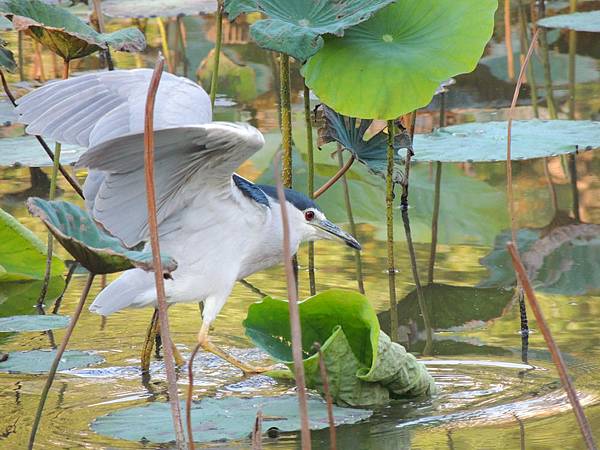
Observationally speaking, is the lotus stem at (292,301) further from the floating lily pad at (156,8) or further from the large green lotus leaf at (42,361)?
the floating lily pad at (156,8)

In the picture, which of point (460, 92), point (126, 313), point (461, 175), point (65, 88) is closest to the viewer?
point (65, 88)

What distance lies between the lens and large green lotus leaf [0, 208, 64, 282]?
4.41 meters

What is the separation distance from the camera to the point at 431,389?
3.33 metres

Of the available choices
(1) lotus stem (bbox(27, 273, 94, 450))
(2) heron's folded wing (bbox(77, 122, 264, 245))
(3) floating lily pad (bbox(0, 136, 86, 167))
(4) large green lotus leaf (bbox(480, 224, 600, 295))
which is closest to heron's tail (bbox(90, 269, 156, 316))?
(2) heron's folded wing (bbox(77, 122, 264, 245))

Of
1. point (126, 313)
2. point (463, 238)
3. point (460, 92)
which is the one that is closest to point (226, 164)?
point (126, 313)

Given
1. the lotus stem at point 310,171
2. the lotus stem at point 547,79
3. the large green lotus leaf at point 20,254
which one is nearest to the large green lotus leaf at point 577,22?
the lotus stem at point 547,79

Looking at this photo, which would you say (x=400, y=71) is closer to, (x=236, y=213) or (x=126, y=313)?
(x=236, y=213)

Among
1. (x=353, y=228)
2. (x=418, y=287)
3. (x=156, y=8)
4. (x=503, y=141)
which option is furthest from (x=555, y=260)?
(x=156, y=8)

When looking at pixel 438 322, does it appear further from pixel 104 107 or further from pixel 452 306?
pixel 104 107

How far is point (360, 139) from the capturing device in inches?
170

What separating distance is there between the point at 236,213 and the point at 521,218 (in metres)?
1.87

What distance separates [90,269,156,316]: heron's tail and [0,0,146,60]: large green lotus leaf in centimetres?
73

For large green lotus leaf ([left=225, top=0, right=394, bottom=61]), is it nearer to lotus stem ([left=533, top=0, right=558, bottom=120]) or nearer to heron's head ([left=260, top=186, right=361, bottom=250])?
heron's head ([left=260, top=186, right=361, bottom=250])

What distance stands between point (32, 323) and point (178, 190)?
21.8 inches
